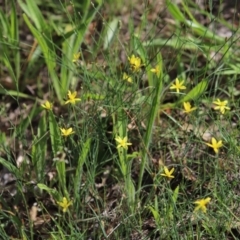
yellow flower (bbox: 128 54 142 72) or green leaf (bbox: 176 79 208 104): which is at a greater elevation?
yellow flower (bbox: 128 54 142 72)

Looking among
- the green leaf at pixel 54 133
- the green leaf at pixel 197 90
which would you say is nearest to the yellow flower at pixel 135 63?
the green leaf at pixel 197 90

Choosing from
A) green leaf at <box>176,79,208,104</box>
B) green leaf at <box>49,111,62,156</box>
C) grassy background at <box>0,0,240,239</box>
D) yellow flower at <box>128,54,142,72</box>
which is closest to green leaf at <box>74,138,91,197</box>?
grassy background at <box>0,0,240,239</box>

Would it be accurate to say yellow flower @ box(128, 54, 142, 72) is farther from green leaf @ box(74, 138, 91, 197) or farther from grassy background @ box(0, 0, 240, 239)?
→ green leaf @ box(74, 138, 91, 197)

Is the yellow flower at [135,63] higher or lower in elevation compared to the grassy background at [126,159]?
higher

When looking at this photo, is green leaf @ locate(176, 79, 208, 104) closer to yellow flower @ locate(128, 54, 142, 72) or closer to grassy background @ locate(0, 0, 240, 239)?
grassy background @ locate(0, 0, 240, 239)

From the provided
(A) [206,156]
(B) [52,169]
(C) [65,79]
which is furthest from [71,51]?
(A) [206,156]

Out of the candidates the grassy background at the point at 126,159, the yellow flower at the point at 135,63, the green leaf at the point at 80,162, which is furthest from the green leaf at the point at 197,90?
the green leaf at the point at 80,162

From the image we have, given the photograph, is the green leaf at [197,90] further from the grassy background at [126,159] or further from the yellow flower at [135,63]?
the yellow flower at [135,63]

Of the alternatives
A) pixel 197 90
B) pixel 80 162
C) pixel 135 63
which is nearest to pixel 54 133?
pixel 80 162

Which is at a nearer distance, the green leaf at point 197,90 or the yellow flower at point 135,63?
the yellow flower at point 135,63

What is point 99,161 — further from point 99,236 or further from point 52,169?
point 99,236

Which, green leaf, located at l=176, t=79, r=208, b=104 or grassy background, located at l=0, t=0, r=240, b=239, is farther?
green leaf, located at l=176, t=79, r=208, b=104
